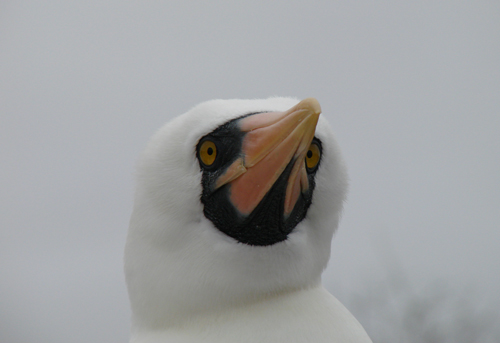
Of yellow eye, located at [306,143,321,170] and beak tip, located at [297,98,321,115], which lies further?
yellow eye, located at [306,143,321,170]

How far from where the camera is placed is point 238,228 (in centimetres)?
159

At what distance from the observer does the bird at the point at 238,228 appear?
1.54m

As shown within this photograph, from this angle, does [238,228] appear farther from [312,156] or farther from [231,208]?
[312,156]

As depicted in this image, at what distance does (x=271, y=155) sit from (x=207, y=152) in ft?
0.86

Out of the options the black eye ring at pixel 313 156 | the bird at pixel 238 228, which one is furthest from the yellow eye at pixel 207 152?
the black eye ring at pixel 313 156

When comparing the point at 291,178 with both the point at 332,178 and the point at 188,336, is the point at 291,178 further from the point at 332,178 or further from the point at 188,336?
the point at 188,336

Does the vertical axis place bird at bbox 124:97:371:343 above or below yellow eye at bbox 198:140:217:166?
below

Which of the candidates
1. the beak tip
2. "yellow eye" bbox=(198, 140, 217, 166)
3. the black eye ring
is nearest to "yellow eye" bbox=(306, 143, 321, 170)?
the black eye ring

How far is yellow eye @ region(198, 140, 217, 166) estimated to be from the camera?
1644 mm

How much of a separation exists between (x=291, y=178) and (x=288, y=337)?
521 millimetres

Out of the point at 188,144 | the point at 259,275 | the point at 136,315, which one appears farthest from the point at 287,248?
the point at 136,315

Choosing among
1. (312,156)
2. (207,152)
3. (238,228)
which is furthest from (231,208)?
(312,156)

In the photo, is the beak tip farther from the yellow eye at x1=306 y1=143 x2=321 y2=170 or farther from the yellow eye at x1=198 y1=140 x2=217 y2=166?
the yellow eye at x1=198 y1=140 x2=217 y2=166

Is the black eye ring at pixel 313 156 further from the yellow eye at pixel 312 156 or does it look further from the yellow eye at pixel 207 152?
the yellow eye at pixel 207 152
